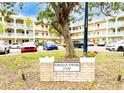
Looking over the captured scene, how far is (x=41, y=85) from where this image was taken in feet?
22.0

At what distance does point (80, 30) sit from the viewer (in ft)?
155

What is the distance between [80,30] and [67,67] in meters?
40.7

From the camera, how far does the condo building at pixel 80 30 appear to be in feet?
151

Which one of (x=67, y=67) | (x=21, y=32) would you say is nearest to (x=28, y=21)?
(x=21, y=32)

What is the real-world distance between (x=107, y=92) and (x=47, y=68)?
73.2 inches


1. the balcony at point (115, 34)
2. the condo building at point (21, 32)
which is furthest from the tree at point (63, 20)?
the balcony at point (115, 34)

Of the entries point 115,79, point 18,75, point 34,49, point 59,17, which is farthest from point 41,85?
point 34,49

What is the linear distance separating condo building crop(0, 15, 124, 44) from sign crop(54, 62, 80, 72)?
126 feet

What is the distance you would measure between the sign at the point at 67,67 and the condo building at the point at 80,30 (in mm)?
38508

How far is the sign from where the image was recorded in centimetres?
680

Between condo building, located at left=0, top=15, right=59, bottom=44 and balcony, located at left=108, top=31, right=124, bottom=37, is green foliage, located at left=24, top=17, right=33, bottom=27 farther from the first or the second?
balcony, located at left=108, top=31, right=124, bottom=37

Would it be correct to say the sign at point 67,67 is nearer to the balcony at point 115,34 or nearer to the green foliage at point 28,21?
the balcony at point 115,34

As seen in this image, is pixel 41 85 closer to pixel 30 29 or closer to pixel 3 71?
pixel 3 71

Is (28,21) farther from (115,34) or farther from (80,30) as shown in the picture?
(115,34)
